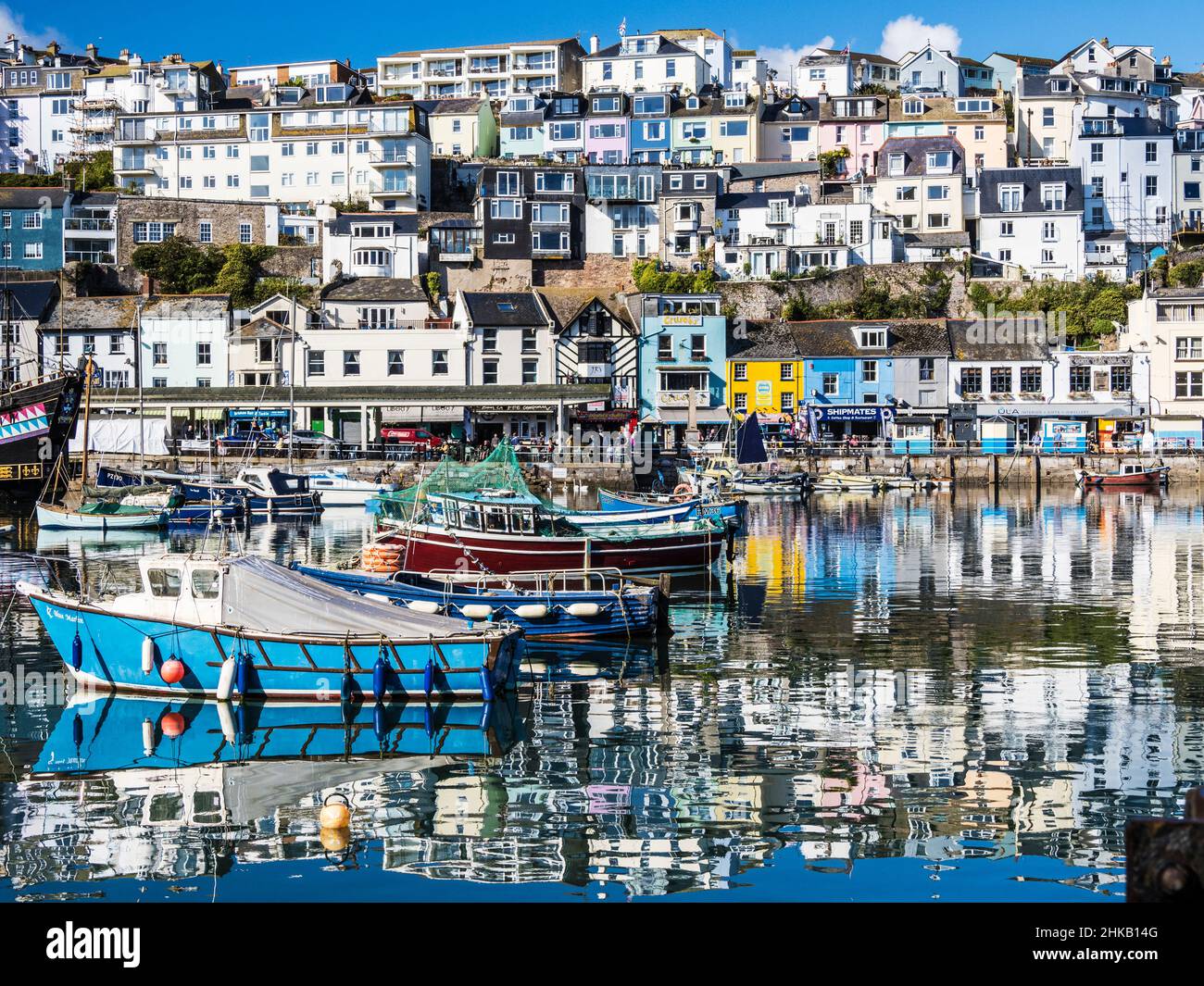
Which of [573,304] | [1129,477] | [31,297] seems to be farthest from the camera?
[573,304]

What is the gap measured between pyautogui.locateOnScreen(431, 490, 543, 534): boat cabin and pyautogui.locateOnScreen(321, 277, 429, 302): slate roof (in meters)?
48.6

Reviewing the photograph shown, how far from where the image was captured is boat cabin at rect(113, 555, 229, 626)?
23141mm

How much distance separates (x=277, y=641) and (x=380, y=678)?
1.89m

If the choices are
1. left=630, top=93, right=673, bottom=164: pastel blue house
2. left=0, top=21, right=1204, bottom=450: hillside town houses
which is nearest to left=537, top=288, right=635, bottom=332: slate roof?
left=0, top=21, right=1204, bottom=450: hillside town houses

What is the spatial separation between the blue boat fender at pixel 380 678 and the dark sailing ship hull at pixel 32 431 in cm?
4451

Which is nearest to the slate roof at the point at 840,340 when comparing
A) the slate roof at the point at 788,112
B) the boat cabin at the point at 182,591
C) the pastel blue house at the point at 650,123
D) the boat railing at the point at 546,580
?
the pastel blue house at the point at 650,123

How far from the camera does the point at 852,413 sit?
81.6 meters

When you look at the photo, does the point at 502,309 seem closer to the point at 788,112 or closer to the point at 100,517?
the point at 100,517

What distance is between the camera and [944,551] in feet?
149

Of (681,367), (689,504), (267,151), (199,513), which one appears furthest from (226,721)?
(267,151)

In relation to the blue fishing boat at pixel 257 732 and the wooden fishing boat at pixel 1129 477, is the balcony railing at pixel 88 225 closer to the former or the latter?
the wooden fishing boat at pixel 1129 477

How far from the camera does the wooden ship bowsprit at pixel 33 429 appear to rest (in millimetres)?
61594

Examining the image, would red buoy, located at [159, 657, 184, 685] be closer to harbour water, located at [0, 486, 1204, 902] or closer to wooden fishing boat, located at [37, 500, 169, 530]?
harbour water, located at [0, 486, 1204, 902]
